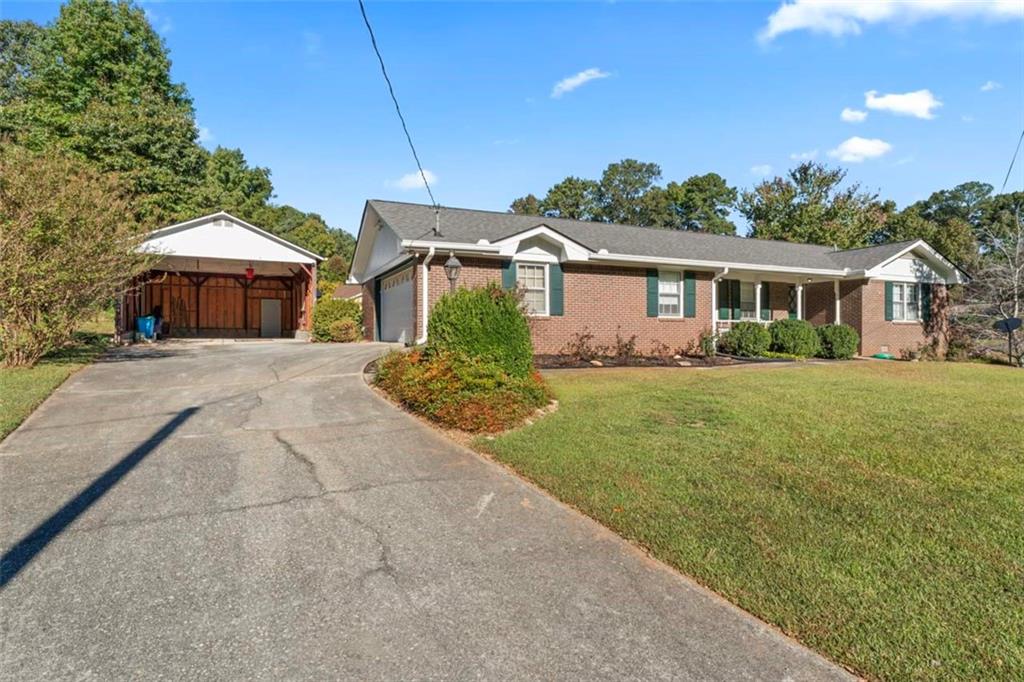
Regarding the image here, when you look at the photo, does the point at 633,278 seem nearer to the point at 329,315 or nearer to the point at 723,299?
the point at 723,299

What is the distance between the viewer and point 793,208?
117 ft

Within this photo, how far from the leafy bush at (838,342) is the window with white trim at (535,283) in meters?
9.26

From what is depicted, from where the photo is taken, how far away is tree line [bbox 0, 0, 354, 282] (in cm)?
2455

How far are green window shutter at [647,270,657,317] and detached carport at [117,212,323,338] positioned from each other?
39.0 feet

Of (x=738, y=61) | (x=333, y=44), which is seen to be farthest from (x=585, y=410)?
(x=738, y=61)

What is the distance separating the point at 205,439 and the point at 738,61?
11.1m

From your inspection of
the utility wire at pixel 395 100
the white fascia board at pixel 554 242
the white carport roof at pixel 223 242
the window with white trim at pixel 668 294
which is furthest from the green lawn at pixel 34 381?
the window with white trim at pixel 668 294

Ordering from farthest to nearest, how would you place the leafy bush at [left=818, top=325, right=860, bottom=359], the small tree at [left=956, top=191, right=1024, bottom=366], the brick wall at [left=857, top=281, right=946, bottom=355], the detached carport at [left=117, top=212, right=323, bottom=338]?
the brick wall at [left=857, top=281, right=946, bottom=355] < the detached carport at [left=117, top=212, right=323, bottom=338] < the small tree at [left=956, top=191, right=1024, bottom=366] < the leafy bush at [left=818, top=325, right=860, bottom=359]

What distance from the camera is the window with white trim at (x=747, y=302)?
59.6 ft

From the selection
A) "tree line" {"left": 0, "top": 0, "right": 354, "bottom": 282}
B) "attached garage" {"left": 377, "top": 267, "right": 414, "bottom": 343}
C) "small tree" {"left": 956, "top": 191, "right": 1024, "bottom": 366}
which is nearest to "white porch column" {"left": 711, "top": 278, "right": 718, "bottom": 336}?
"attached garage" {"left": 377, "top": 267, "right": 414, "bottom": 343}

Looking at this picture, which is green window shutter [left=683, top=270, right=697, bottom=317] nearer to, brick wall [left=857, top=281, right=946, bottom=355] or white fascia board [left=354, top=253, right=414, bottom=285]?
brick wall [left=857, top=281, right=946, bottom=355]

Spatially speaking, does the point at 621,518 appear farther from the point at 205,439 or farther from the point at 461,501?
the point at 205,439

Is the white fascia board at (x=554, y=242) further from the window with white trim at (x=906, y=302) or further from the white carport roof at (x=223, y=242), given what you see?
the window with white trim at (x=906, y=302)

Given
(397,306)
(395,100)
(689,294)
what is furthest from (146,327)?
(689,294)
